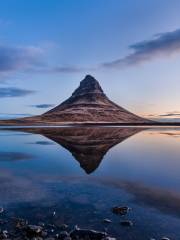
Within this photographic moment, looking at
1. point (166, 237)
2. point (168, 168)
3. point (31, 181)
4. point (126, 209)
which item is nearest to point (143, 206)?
point (126, 209)

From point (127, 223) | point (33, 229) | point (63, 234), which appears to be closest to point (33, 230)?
point (33, 229)

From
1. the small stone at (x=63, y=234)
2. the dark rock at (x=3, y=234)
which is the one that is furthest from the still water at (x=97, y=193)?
the dark rock at (x=3, y=234)

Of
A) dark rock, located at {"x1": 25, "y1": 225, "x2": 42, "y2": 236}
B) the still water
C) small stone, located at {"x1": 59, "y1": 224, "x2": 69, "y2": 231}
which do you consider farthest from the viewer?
the still water

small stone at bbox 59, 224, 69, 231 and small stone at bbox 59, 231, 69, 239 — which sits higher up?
small stone at bbox 59, 231, 69, 239

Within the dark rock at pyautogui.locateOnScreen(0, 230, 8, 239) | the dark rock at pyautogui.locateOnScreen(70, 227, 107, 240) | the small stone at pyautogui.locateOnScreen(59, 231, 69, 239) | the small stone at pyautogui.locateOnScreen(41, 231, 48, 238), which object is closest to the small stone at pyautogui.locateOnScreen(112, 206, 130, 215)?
the dark rock at pyautogui.locateOnScreen(70, 227, 107, 240)

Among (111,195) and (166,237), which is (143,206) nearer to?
(111,195)

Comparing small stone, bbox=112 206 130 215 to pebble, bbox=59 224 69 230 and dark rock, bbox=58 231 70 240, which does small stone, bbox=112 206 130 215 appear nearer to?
pebble, bbox=59 224 69 230

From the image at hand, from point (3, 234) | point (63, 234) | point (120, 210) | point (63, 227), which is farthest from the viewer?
point (120, 210)

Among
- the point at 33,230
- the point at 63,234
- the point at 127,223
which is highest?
the point at 33,230

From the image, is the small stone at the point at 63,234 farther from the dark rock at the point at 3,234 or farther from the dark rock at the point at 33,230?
the dark rock at the point at 3,234

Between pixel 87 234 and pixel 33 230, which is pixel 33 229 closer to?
pixel 33 230

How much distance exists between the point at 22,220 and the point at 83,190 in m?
6.57

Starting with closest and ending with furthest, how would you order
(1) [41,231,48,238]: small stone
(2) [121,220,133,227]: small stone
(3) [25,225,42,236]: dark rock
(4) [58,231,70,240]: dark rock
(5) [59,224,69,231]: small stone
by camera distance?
1. (4) [58,231,70,240]: dark rock
2. (1) [41,231,48,238]: small stone
3. (3) [25,225,42,236]: dark rock
4. (5) [59,224,69,231]: small stone
5. (2) [121,220,133,227]: small stone

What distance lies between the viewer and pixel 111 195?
731 inches
